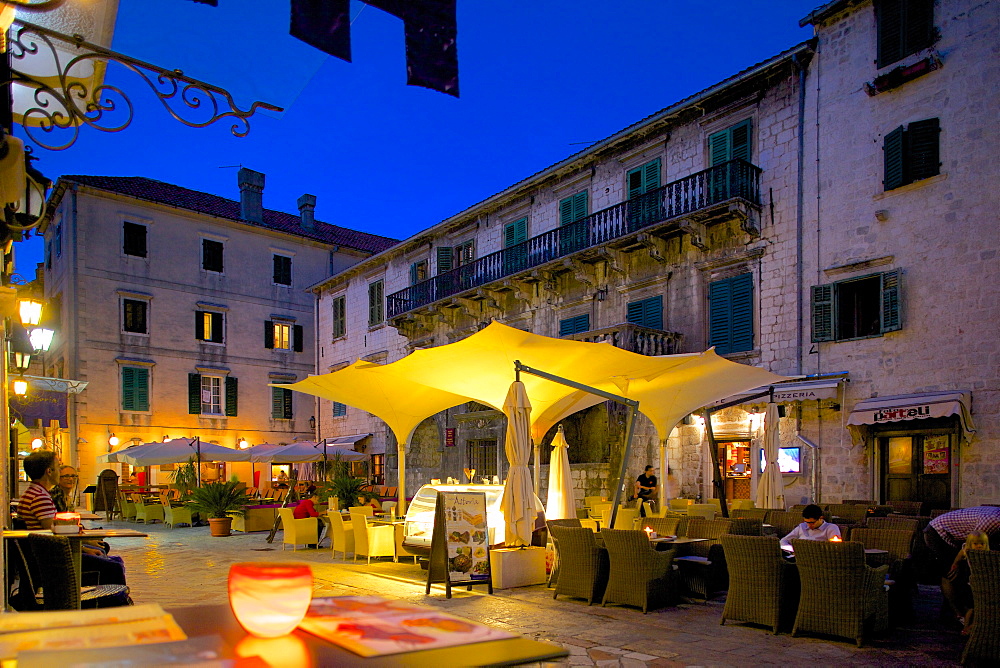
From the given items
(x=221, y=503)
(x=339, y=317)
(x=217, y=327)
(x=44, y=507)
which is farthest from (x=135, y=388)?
(x=44, y=507)

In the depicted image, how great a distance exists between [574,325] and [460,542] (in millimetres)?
11459

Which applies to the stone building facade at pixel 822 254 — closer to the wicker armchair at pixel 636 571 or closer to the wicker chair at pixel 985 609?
the wicker armchair at pixel 636 571

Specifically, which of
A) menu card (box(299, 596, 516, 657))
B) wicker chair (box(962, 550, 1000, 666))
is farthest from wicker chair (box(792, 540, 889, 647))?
menu card (box(299, 596, 516, 657))

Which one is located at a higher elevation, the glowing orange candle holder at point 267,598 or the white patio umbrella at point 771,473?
the glowing orange candle holder at point 267,598

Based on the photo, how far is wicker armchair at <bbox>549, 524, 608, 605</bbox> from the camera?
8086 mm

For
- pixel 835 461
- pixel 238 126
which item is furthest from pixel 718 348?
pixel 238 126

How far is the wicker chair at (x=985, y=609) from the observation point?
17.7ft

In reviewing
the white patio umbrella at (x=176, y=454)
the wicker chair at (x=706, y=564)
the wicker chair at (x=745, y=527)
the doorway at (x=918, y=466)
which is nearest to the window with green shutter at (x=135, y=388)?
the white patio umbrella at (x=176, y=454)

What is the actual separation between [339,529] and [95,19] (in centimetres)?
968

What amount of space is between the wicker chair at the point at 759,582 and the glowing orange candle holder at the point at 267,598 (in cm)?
593

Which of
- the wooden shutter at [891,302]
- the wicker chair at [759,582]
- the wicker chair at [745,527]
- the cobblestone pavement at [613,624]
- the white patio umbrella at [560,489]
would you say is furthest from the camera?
the wooden shutter at [891,302]

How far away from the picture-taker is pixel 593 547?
812cm

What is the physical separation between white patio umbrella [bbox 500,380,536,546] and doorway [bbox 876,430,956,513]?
761 centimetres

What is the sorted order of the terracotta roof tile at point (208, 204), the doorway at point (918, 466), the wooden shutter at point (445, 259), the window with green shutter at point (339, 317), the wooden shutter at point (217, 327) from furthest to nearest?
1. the wooden shutter at point (217, 327)
2. the window with green shutter at point (339, 317)
3. the terracotta roof tile at point (208, 204)
4. the wooden shutter at point (445, 259)
5. the doorway at point (918, 466)
